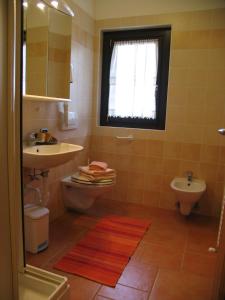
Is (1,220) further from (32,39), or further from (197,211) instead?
(197,211)

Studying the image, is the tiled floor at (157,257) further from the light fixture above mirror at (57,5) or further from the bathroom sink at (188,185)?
the light fixture above mirror at (57,5)

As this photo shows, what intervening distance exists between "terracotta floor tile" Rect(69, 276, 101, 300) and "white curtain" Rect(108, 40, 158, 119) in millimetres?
1998

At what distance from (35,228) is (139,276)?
88 cm

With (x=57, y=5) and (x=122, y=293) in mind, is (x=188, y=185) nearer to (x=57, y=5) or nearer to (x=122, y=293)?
(x=122, y=293)

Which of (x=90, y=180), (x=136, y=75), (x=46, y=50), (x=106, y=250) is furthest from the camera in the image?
(x=136, y=75)

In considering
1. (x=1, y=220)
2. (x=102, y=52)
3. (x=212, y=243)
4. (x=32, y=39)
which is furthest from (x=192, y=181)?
(x=1, y=220)

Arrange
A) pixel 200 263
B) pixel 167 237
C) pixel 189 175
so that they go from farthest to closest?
pixel 189 175, pixel 167 237, pixel 200 263

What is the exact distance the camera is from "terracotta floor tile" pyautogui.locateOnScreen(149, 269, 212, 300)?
5.28 feet

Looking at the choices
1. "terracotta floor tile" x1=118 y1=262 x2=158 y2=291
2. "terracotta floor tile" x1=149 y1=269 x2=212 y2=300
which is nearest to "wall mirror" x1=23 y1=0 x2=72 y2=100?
"terracotta floor tile" x1=118 y1=262 x2=158 y2=291

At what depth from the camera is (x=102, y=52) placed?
3191mm

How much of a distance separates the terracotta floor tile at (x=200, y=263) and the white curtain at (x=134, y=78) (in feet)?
5.40

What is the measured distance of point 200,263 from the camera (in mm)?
1996

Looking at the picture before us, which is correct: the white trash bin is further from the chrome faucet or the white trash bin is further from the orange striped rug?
the chrome faucet

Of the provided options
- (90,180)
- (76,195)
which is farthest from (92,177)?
(76,195)
